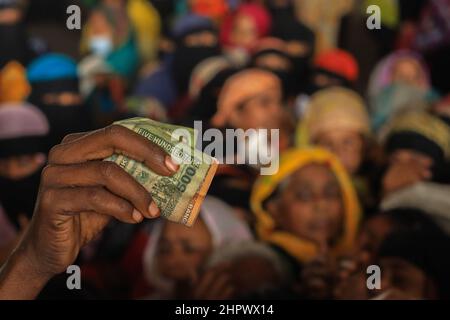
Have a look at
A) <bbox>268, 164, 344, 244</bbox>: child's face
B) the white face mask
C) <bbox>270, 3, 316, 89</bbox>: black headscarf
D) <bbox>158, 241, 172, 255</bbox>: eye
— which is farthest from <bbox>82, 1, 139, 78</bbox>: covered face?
<bbox>158, 241, 172, 255</bbox>: eye

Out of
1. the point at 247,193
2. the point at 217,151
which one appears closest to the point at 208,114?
the point at 217,151

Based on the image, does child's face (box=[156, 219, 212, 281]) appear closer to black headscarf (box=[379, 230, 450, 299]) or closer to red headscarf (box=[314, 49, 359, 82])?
black headscarf (box=[379, 230, 450, 299])

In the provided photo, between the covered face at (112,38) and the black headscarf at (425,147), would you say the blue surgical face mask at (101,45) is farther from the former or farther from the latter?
the black headscarf at (425,147)

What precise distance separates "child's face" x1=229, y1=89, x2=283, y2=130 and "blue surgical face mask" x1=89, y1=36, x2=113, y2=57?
1860mm

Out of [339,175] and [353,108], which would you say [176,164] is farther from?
[353,108]

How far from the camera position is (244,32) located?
19.4 ft

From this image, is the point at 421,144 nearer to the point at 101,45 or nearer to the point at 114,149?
the point at 114,149

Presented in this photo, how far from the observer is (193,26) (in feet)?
19.5

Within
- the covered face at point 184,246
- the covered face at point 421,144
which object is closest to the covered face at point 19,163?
the covered face at point 184,246

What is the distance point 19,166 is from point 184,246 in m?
1.30

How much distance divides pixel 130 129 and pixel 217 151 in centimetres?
274

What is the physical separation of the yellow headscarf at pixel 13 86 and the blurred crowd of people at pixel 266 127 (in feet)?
0.03

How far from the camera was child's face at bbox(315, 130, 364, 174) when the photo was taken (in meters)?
4.50

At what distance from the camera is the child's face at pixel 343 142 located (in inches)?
177
